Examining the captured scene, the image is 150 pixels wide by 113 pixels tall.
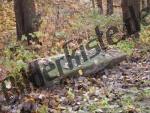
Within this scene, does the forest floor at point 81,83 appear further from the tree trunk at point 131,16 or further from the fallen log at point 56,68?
the tree trunk at point 131,16

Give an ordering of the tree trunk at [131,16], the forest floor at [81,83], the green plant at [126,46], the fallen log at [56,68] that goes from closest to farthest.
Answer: the forest floor at [81,83] → the fallen log at [56,68] → the green plant at [126,46] → the tree trunk at [131,16]

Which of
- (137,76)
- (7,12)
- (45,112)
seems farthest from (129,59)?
(7,12)

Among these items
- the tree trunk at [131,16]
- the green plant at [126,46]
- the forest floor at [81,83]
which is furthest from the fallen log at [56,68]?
the tree trunk at [131,16]

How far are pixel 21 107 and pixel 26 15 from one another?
5.94 metres

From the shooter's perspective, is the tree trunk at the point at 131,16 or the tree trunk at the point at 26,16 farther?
the tree trunk at the point at 131,16

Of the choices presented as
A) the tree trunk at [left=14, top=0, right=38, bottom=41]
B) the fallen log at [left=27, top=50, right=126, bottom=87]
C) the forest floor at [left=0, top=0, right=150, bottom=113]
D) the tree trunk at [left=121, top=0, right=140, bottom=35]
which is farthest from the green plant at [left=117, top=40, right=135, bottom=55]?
the tree trunk at [left=14, top=0, right=38, bottom=41]

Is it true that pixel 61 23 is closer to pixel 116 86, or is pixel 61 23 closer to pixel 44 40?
pixel 44 40

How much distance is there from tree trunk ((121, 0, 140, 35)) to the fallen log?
17.7ft

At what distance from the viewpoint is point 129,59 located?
10883mm

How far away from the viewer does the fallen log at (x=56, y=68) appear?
792cm

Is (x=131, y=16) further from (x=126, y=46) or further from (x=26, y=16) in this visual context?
(x=26, y=16)

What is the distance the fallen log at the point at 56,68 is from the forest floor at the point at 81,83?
145 mm

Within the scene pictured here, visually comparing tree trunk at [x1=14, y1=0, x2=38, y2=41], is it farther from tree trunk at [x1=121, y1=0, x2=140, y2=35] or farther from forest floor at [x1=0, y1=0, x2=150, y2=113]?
tree trunk at [x1=121, y1=0, x2=140, y2=35]

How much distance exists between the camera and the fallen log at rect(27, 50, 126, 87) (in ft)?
26.0
